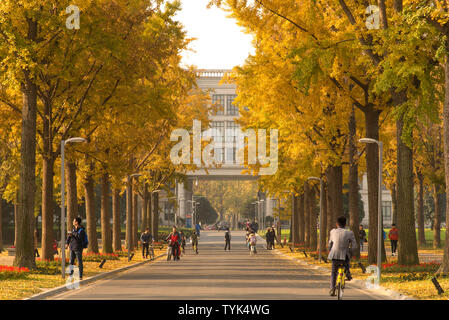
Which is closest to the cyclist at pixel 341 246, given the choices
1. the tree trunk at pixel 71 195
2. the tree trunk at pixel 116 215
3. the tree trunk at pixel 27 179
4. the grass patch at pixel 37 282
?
the grass patch at pixel 37 282

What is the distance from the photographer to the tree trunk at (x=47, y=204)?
3014 cm

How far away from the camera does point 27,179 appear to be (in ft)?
90.5

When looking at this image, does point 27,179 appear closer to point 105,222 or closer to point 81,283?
point 81,283

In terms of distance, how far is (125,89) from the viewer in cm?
3089

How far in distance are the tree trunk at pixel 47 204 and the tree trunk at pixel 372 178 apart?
39.0ft

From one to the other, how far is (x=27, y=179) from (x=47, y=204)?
2.69 meters

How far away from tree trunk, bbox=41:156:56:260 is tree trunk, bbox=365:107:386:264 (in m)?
11.9

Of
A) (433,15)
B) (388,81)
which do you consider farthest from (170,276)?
(433,15)

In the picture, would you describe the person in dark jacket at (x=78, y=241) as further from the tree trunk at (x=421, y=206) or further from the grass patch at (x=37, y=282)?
the tree trunk at (x=421, y=206)

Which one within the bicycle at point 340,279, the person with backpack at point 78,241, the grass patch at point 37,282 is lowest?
the grass patch at point 37,282

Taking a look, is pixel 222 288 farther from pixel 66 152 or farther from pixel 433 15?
pixel 66 152

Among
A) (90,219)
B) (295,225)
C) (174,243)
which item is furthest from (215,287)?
(295,225)

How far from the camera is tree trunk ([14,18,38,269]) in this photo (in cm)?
2741

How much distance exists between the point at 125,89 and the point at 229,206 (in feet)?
515
